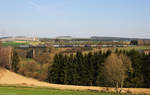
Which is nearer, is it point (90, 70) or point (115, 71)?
point (115, 71)

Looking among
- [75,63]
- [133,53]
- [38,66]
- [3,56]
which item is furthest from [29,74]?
[133,53]

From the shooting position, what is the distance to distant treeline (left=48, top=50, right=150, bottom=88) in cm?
4562

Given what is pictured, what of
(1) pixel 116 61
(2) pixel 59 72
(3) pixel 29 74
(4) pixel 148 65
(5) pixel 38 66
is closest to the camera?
(1) pixel 116 61

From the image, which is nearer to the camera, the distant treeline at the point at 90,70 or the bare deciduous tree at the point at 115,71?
the bare deciduous tree at the point at 115,71

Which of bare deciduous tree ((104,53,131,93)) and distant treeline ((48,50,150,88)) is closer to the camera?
bare deciduous tree ((104,53,131,93))

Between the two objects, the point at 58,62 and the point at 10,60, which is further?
the point at 10,60

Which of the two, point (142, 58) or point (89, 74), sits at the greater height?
point (142, 58)

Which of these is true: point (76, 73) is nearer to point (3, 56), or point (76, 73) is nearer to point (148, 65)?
point (148, 65)

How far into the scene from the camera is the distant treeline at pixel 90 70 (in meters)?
45.6

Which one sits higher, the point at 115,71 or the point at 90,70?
the point at 115,71

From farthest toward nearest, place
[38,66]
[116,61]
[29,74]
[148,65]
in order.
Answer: [38,66] → [29,74] → [148,65] → [116,61]

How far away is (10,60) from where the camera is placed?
6175 centimetres

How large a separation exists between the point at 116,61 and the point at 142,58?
13.2 metres

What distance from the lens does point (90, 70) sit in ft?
162
